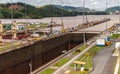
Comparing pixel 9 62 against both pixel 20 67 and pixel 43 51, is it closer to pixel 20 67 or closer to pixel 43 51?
pixel 20 67

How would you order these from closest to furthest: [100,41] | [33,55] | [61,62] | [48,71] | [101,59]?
[48,71] → [61,62] → [101,59] → [33,55] → [100,41]

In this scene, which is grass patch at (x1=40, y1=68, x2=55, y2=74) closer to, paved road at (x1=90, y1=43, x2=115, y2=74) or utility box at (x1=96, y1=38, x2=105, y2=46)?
paved road at (x1=90, y1=43, x2=115, y2=74)

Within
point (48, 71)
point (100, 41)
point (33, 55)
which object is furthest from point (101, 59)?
point (33, 55)

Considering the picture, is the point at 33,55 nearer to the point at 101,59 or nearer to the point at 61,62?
the point at 61,62

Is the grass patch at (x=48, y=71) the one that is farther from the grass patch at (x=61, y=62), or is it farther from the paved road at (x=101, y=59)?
the paved road at (x=101, y=59)

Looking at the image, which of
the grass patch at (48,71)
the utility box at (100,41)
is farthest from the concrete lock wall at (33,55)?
the utility box at (100,41)

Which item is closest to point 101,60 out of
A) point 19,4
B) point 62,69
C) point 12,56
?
point 62,69
